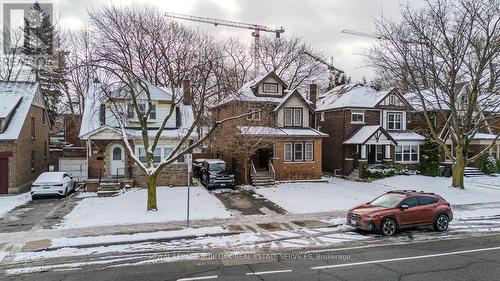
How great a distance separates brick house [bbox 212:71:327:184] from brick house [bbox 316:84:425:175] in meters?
3.58

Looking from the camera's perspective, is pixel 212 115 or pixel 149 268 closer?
pixel 149 268

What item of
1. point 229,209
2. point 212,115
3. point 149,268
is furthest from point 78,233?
point 212,115

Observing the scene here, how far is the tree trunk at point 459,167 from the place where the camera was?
2595 cm

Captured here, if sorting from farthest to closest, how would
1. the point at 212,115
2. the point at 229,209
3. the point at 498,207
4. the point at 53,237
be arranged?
the point at 212,115
the point at 498,207
the point at 229,209
the point at 53,237

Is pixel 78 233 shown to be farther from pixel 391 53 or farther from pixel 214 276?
pixel 391 53

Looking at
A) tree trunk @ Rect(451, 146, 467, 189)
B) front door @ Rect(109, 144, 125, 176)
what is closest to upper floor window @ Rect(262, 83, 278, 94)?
front door @ Rect(109, 144, 125, 176)

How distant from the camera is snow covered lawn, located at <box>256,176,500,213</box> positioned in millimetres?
21391

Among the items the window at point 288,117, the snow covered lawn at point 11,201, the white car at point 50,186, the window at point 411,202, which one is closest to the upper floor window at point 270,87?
the window at point 288,117

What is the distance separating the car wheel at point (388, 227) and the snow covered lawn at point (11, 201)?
17130mm

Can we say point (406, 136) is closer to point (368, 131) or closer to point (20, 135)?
point (368, 131)

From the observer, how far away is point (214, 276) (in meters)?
9.60

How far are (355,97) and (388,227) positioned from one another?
21548mm

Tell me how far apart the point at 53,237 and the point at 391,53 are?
22918 mm

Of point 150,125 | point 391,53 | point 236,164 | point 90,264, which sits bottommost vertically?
point 90,264
